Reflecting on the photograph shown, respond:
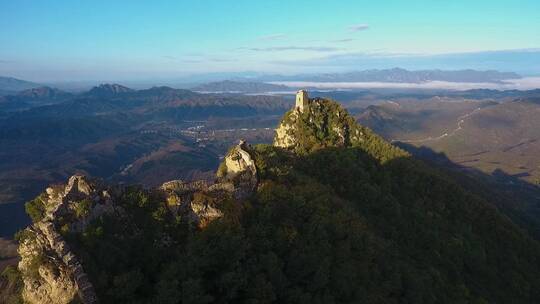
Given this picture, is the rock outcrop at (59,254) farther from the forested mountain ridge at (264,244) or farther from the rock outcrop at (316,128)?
the rock outcrop at (316,128)

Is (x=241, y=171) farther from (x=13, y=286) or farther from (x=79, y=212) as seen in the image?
(x=13, y=286)

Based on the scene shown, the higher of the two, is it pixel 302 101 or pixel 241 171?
pixel 302 101

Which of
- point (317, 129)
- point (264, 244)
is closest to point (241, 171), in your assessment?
point (264, 244)

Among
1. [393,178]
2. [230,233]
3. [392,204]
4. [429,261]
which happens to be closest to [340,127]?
[393,178]

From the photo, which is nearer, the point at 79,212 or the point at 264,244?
the point at 79,212

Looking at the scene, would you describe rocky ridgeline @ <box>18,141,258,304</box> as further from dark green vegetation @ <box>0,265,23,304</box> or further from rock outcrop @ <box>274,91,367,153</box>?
A: rock outcrop @ <box>274,91,367,153</box>

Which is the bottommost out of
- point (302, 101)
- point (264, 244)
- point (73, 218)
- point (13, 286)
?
point (13, 286)

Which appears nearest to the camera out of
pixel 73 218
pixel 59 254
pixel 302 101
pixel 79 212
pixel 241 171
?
pixel 59 254

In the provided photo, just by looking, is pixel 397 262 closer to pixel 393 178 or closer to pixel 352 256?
pixel 352 256

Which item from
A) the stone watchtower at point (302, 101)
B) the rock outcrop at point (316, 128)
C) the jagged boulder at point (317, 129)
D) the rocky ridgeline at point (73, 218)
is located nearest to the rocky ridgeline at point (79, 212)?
the rocky ridgeline at point (73, 218)
